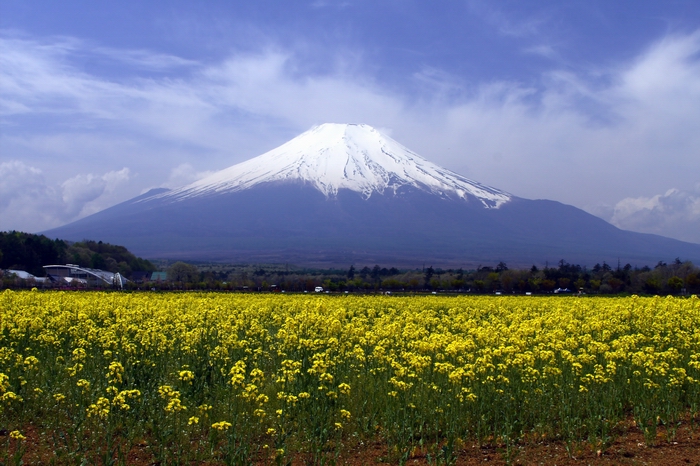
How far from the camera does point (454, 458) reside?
7.65m

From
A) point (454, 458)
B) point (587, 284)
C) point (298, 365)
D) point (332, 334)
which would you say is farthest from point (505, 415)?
point (587, 284)

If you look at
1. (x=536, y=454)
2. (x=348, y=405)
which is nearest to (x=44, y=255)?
(x=348, y=405)

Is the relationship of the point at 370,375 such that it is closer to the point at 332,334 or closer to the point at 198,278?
the point at 332,334

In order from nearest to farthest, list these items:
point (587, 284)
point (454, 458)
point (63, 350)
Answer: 1. point (454, 458)
2. point (63, 350)
3. point (587, 284)

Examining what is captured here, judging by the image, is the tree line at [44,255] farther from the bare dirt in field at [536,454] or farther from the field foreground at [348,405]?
the bare dirt in field at [536,454]

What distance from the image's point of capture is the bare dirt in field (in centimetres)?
768

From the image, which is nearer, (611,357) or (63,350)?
(611,357)

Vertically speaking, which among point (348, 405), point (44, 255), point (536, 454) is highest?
point (44, 255)

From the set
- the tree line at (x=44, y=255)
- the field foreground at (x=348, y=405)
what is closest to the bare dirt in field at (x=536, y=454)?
the field foreground at (x=348, y=405)

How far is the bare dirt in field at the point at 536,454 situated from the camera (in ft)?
25.2

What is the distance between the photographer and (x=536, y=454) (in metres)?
7.98

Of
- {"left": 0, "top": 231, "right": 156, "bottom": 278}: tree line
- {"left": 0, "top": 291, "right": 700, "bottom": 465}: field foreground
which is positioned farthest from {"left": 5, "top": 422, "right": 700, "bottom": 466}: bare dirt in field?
{"left": 0, "top": 231, "right": 156, "bottom": 278}: tree line

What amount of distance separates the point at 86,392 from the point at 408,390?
5.23 m

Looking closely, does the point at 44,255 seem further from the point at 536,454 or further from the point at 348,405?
the point at 536,454
